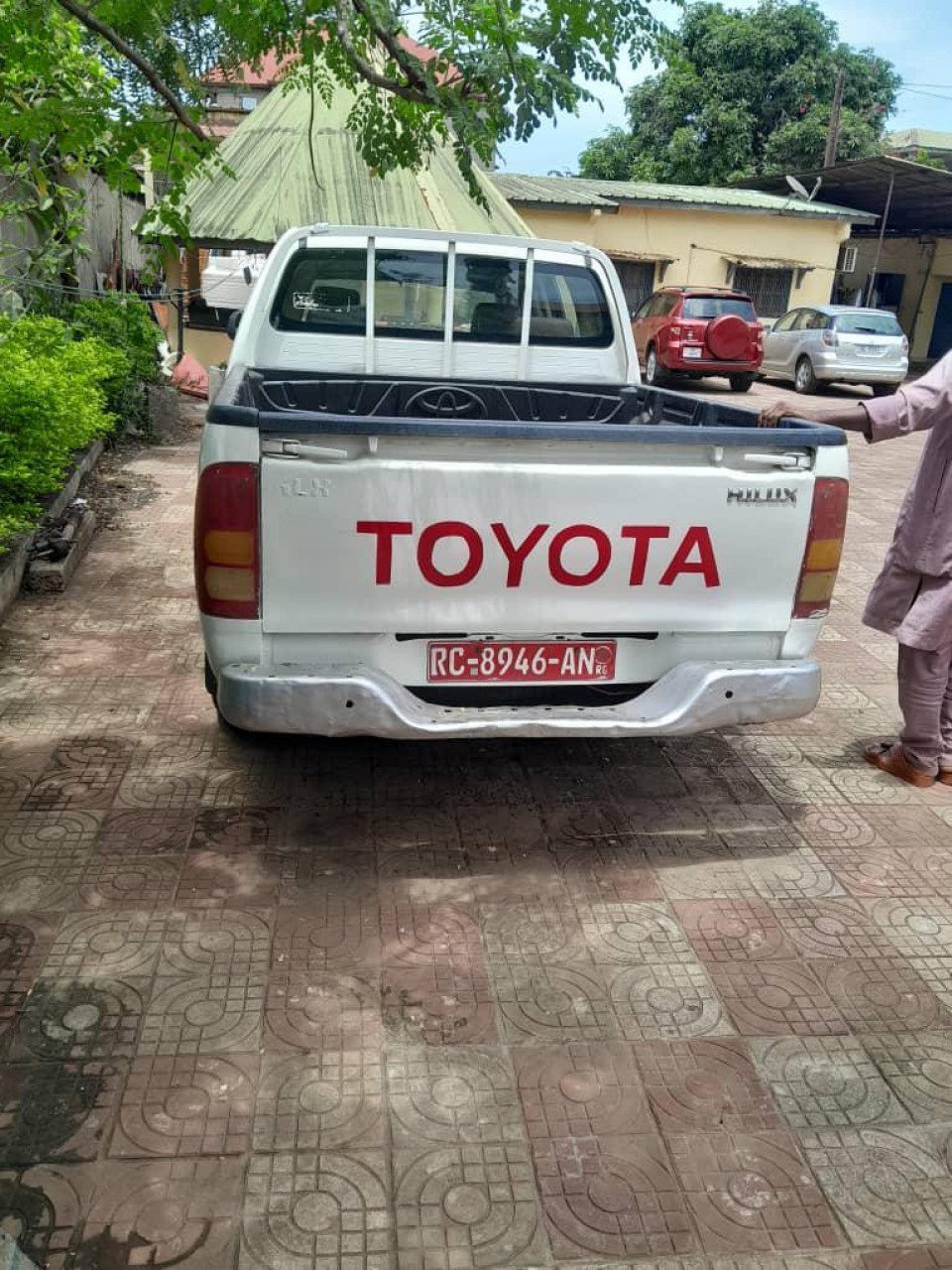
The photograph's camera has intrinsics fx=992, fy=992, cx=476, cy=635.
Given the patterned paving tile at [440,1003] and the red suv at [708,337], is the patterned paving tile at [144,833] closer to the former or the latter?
the patterned paving tile at [440,1003]

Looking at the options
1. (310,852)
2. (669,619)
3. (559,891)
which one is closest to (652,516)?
(669,619)

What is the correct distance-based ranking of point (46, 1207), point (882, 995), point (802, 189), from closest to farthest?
point (46, 1207)
point (882, 995)
point (802, 189)

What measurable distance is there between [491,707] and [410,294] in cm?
271

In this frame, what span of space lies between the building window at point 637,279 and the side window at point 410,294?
18668 millimetres

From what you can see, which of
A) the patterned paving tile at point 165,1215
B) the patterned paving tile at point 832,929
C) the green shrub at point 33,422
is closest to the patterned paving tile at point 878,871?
the patterned paving tile at point 832,929

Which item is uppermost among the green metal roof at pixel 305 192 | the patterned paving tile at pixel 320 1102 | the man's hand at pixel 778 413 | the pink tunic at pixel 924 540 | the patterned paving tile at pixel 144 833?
the green metal roof at pixel 305 192

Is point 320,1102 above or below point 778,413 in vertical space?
below

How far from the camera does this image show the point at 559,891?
3.11m

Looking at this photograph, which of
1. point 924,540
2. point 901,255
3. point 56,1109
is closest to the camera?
point 56,1109

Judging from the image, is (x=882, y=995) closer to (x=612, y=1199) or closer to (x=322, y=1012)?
(x=612, y=1199)

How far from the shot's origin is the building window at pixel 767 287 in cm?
2317

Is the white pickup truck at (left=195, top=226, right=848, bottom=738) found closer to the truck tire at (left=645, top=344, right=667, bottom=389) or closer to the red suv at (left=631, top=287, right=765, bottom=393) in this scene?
the red suv at (left=631, top=287, right=765, bottom=393)

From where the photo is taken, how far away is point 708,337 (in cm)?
1633

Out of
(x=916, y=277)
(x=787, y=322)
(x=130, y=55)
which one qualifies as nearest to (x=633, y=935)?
(x=130, y=55)
